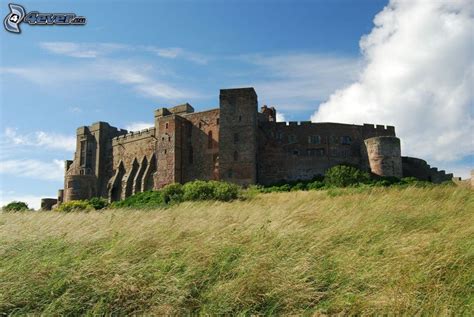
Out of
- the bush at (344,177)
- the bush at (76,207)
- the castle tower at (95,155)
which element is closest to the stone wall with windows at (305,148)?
the bush at (344,177)

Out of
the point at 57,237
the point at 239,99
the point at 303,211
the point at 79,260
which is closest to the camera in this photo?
the point at 79,260

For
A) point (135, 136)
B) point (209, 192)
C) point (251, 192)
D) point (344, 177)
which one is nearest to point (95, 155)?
point (135, 136)

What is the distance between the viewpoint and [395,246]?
16.8 feet

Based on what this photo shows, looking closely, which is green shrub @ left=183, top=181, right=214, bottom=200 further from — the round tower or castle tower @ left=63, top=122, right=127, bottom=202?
castle tower @ left=63, top=122, right=127, bottom=202

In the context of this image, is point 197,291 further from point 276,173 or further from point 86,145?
point 86,145

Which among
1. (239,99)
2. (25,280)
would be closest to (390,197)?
(25,280)

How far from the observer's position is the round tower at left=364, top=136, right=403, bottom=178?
34906 millimetres

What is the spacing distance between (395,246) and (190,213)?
3.68m

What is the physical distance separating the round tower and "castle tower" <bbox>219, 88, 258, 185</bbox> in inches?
397

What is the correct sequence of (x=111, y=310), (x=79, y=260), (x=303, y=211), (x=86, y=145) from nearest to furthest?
(x=111, y=310) < (x=79, y=260) < (x=303, y=211) < (x=86, y=145)

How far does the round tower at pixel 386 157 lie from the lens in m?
34.9

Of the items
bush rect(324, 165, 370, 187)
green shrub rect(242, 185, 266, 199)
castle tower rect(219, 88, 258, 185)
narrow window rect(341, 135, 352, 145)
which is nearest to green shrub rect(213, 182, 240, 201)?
green shrub rect(242, 185, 266, 199)

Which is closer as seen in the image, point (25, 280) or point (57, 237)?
point (25, 280)

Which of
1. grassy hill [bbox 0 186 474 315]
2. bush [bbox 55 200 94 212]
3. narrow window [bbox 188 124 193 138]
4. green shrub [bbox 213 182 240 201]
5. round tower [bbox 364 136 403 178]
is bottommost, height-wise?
grassy hill [bbox 0 186 474 315]
